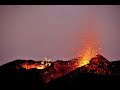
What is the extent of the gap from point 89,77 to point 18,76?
7.98m

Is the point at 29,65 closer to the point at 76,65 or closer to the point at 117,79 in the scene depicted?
the point at 76,65

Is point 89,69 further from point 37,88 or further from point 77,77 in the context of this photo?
point 37,88

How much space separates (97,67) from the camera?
2666 cm

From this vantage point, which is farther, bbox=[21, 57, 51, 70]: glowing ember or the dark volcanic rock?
bbox=[21, 57, 51, 70]: glowing ember

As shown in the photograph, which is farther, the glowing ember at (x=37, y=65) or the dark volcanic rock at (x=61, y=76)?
the glowing ember at (x=37, y=65)

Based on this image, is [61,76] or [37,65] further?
[37,65]

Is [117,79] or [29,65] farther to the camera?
[29,65]

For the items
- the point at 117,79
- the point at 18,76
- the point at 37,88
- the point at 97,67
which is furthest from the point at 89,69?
the point at 18,76
